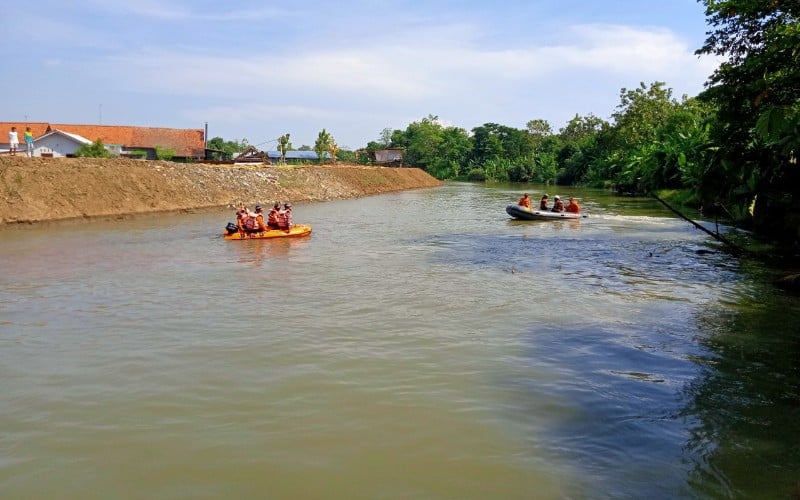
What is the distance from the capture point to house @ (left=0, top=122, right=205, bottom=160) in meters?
54.9

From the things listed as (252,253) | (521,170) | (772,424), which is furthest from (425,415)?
(521,170)

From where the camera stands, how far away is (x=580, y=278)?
1447 centimetres

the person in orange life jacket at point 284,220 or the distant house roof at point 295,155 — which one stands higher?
the distant house roof at point 295,155

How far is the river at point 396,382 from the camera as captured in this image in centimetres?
544

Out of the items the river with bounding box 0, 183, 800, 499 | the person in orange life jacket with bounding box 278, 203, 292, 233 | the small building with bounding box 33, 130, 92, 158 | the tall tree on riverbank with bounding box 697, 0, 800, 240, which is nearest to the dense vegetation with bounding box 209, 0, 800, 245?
the tall tree on riverbank with bounding box 697, 0, 800, 240

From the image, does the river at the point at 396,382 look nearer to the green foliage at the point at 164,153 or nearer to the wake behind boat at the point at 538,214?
the wake behind boat at the point at 538,214

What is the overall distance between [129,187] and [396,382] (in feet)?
86.7

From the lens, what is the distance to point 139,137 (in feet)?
188

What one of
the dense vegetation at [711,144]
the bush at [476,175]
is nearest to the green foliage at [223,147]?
the dense vegetation at [711,144]

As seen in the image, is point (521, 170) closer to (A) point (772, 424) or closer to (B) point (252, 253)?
(B) point (252, 253)

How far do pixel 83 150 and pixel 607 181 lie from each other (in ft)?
154

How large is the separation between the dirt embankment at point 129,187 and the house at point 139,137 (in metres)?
17.5

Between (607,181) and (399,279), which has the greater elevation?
(607,181)

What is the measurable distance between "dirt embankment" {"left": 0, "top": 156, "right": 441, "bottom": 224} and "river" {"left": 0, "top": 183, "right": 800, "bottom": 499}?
10.8 m
